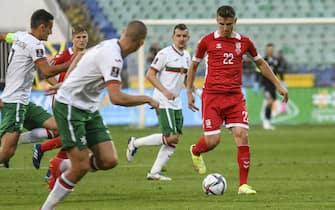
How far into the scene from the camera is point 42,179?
1462cm

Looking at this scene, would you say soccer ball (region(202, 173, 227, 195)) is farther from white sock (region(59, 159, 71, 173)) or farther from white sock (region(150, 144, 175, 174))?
white sock (region(150, 144, 175, 174))

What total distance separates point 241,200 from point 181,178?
3213 mm

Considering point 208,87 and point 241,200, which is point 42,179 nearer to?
point 208,87

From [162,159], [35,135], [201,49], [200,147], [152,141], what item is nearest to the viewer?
[201,49]

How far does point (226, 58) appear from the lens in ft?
42.9

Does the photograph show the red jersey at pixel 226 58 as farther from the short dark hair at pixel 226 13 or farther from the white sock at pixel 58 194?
the white sock at pixel 58 194

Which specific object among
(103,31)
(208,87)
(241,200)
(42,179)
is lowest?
(103,31)

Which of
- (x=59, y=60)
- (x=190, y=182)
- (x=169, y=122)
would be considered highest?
(x=59, y=60)

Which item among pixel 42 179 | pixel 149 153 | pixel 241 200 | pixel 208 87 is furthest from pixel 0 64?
pixel 241 200

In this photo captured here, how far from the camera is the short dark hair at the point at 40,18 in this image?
12.1 m

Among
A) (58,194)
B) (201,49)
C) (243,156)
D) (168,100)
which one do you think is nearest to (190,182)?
(168,100)

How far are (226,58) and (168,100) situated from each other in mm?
1881

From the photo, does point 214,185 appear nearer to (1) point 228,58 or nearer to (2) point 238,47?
(1) point 228,58

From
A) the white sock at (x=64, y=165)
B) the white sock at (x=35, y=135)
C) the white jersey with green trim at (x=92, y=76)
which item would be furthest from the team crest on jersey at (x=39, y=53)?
the white sock at (x=35, y=135)
